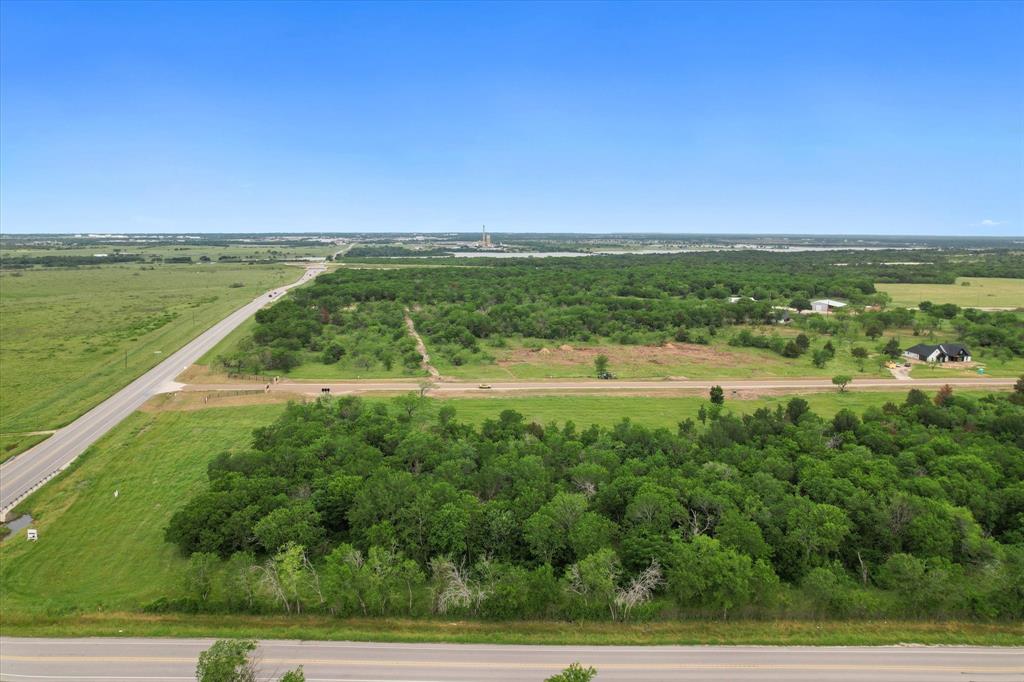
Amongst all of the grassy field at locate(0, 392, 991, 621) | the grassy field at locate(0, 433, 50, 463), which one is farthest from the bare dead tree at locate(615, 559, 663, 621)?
the grassy field at locate(0, 433, 50, 463)

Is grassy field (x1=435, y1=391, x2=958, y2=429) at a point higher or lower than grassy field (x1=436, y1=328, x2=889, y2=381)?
lower

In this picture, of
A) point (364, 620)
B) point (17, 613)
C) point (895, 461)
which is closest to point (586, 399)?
point (895, 461)

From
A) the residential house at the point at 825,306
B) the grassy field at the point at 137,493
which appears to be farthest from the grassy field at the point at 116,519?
the residential house at the point at 825,306

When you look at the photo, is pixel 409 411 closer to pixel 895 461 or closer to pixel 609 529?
pixel 609 529

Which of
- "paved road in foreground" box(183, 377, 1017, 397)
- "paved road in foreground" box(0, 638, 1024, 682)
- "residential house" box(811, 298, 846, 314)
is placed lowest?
"paved road in foreground" box(0, 638, 1024, 682)

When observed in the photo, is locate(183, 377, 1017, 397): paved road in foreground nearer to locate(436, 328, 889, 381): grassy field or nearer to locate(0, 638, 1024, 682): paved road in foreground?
locate(436, 328, 889, 381): grassy field

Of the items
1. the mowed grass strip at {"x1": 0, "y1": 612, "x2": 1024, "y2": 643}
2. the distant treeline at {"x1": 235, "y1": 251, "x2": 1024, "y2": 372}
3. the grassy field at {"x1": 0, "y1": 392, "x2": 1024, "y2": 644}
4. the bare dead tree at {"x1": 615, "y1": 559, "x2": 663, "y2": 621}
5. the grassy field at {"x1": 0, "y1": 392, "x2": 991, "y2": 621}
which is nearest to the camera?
the mowed grass strip at {"x1": 0, "y1": 612, "x2": 1024, "y2": 643}

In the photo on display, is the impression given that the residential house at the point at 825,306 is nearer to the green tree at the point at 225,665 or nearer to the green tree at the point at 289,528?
the green tree at the point at 289,528
